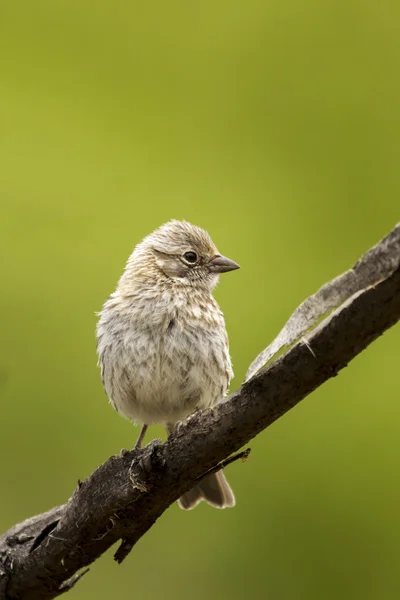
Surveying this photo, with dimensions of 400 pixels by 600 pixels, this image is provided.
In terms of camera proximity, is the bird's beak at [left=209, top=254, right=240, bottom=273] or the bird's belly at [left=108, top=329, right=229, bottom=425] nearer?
the bird's belly at [left=108, top=329, right=229, bottom=425]

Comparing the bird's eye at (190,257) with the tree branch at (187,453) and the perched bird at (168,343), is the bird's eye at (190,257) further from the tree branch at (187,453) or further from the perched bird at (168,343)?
the tree branch at (187,453)

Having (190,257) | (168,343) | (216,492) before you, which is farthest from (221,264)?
(216,492)

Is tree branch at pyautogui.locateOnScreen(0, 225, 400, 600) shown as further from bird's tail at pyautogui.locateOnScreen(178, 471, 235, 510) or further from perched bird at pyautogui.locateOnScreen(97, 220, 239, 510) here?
bird's tail at pyautogui.locateOnScreen(178, 471, 235, 510)

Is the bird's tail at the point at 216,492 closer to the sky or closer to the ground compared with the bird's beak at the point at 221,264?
closer to the ground

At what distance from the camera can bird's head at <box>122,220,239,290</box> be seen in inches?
190

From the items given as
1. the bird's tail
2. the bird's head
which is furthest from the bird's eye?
the bird's tail

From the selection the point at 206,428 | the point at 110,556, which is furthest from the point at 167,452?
the point at 110,556

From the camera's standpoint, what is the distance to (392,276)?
2227 mm

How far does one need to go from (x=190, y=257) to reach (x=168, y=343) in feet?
2.67

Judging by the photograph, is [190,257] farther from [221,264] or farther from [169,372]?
[169,372]

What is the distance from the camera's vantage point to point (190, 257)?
4941mm

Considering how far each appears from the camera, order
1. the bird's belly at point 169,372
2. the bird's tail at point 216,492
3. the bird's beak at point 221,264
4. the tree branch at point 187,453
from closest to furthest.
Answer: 1. the tree branch at point 187,453
2. the bird's belly at point 169,372
3. the bird's tail at point 216,492
4. the bird's beak at point 221,264

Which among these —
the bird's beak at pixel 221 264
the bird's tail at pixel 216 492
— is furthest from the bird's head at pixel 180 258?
the bird's tail at pixel 216 492

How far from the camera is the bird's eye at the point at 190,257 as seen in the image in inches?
194
